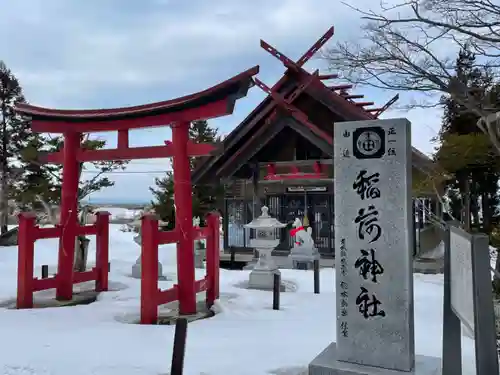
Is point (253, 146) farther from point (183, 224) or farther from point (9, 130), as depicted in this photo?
point (9, 130)

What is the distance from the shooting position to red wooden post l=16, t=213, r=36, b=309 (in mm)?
8164

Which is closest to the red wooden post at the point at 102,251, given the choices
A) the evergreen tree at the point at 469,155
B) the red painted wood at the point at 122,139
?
the red painted wood at the point at 122,139

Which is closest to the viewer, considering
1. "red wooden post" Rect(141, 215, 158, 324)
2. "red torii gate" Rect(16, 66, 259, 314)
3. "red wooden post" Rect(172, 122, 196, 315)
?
Result: "red wooden post" Rect(141, 215, 158, 324)

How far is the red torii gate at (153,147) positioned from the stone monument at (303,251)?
653cm

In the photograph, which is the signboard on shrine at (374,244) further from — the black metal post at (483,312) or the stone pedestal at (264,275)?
the stone pedestal at (264,275)

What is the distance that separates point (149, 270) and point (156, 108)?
2.85 m

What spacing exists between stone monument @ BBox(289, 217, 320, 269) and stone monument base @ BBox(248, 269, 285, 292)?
11.1 ft

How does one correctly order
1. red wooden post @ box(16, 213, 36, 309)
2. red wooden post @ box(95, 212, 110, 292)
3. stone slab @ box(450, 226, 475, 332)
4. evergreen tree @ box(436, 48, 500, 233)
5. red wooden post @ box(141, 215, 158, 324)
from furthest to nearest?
red wooden post @ box(95, 212, 110, 292) < red wooden post @ box(16, 213, 36, 309) < red wooden post @ box(141, 215, 158, 324) < evergreen tree @ box(436, 48, 500, 233) < stone slab @ box(450, 226, 475, 332)

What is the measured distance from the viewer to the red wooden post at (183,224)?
7.68 metres

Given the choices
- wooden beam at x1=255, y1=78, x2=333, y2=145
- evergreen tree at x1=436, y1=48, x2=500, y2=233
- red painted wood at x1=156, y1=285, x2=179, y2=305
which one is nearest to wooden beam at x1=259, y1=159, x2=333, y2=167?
wooden beam at x1=255, y1=78, x2=333, y2=145

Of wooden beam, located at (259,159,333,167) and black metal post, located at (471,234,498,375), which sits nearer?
black metal post, located at (471,234,498,375)

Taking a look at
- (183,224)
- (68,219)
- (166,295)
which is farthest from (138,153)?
(166,295)

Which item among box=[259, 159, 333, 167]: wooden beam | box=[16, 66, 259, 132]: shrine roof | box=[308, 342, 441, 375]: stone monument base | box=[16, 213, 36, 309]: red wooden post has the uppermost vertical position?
box=[16, 66, 259, 132]: shrine roof

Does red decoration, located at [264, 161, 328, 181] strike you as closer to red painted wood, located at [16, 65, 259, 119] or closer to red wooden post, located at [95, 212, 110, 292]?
red wooden post, located at [95, 212, 110, 292]
